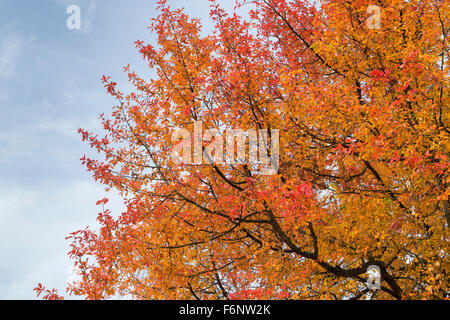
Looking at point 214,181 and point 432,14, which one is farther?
point 214,181

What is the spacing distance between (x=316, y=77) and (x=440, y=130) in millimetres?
3683

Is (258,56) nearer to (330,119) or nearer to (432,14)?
(330,119)

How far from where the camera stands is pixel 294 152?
9.14 meters

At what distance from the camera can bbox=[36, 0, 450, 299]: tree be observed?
311 inches

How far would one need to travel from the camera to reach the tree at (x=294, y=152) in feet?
25.9

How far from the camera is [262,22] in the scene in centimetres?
1012

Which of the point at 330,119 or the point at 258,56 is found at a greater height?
the point at 258,56

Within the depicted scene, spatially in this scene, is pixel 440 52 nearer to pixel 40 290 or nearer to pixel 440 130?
pixel 440 130

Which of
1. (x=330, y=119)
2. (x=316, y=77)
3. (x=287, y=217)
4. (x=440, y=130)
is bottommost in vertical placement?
(x=287, y=217)

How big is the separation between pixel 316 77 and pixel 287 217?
15.3ft
